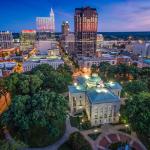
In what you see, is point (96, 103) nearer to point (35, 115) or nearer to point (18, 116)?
point (35, 115)

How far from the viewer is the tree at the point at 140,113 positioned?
1944 inches

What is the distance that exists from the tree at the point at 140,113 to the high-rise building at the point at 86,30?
131 meters

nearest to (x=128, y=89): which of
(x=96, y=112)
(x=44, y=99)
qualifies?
(x=96, y=112)

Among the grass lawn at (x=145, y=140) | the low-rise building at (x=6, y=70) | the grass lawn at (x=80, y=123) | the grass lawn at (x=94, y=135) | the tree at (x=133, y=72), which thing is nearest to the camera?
the grass lawn at (x=145, y=140)

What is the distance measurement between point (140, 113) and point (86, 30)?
14022cm

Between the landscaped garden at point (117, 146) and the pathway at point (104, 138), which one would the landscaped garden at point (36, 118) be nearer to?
the pathway at point (104, 138)

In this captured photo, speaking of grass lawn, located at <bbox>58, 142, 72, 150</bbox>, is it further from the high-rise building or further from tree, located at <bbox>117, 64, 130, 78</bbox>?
the high-rise building

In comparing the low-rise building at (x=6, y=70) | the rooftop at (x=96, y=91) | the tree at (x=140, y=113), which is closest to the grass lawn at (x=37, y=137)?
the rooftop at (x=96, y=91)

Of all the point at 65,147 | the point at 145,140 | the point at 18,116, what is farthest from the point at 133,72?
the point at 18,116

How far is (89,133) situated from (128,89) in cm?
3291

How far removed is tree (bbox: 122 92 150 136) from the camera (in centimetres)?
4937

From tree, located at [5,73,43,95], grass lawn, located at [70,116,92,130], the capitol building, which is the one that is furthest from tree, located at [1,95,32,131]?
the capitol building

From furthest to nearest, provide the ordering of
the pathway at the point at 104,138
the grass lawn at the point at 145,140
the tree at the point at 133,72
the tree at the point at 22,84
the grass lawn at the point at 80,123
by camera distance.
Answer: the tree at the point at 133,72
the tree at the point at 22,84
the grass lawn at the point at 80,123
the pathway at the point at 104,138
the grass lawn at the point at 145,140

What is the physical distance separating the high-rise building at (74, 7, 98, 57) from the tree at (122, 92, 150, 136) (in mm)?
130559
